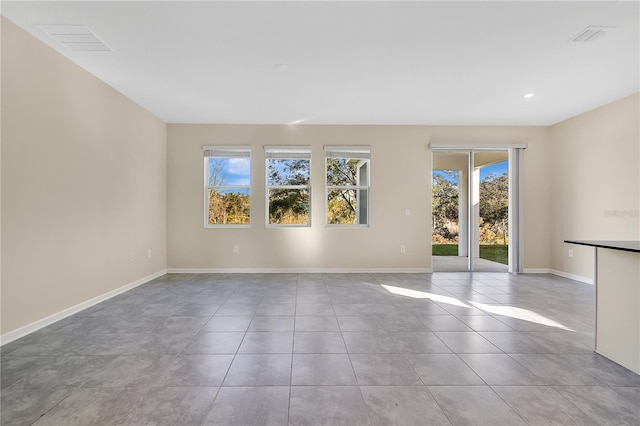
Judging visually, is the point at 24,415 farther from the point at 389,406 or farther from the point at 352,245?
the point at 352,245

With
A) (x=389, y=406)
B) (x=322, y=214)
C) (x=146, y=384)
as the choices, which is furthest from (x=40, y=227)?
(x=322, y=214)

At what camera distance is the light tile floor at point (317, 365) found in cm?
159

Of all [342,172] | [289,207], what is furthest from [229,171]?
[342,172]

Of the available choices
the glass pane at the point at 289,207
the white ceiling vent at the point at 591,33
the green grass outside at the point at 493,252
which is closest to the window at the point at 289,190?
the glass pane at the point at 289,207

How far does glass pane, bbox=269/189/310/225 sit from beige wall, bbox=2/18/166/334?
2176 mm

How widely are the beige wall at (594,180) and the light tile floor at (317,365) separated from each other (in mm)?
1467

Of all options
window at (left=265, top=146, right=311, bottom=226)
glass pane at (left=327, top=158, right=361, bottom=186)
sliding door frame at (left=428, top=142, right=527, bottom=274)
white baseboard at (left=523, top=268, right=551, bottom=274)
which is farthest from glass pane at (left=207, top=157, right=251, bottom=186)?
white baseboard at (left=523, top=268, right=551, bottom=274)

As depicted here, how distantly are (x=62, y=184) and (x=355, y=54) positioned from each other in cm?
339

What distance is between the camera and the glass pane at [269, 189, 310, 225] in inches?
217

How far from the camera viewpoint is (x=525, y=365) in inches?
83.0

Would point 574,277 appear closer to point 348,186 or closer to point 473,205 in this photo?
point 473,205

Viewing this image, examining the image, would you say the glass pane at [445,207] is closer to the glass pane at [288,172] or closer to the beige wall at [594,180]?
the beige wall at [594,180]

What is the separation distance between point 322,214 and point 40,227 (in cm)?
385

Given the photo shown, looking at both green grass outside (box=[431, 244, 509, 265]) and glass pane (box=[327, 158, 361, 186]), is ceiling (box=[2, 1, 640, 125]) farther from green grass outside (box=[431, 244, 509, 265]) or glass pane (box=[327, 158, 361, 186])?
green grass outside (box=[431, 244, 509, 265])
